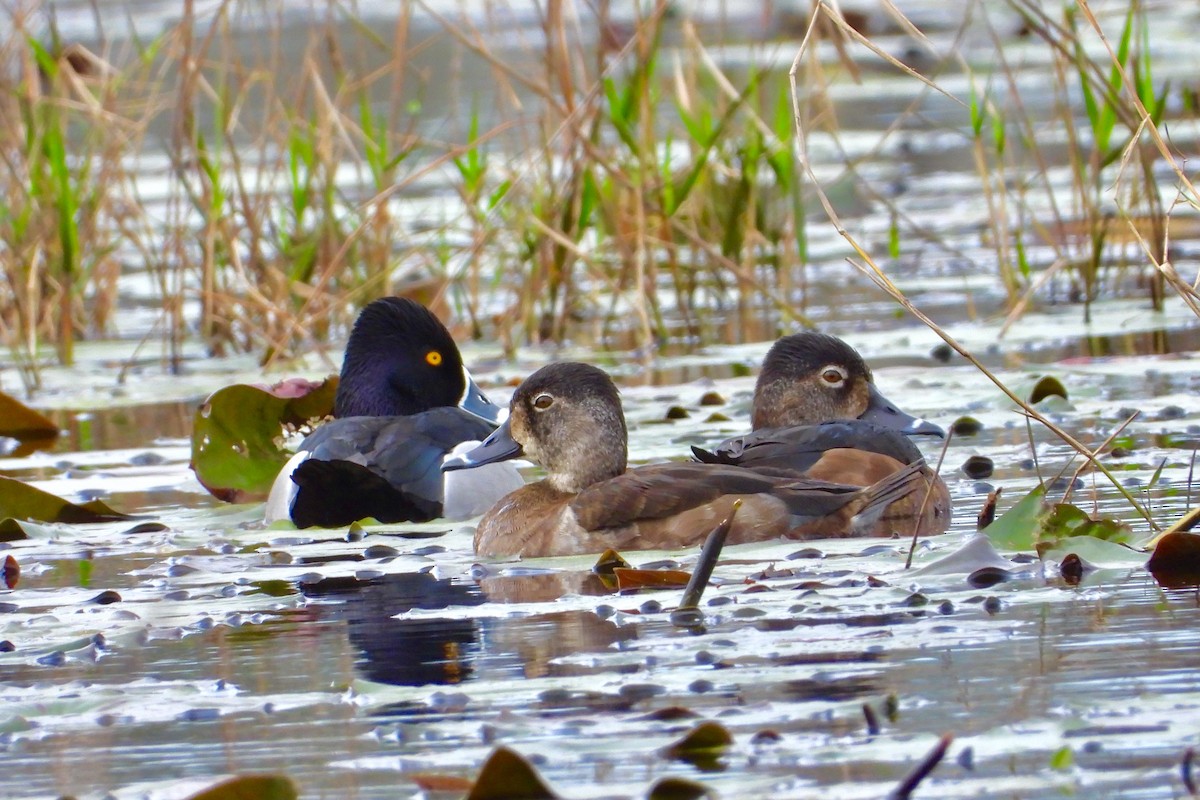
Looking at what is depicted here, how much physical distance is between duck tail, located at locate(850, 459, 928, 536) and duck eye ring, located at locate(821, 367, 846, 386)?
121cm

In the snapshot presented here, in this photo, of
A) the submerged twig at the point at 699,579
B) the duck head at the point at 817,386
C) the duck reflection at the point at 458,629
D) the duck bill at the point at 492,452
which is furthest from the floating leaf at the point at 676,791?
the duck head at the point at 817,386

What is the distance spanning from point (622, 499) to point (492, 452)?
710 mm

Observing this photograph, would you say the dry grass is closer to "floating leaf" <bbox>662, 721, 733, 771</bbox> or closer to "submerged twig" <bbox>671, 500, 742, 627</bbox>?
"submerged twig" <bbox>671, 500, 742, 627</bbox>

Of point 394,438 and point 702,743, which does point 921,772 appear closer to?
point 702,743

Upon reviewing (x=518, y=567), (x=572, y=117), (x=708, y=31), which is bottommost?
(x=518, y=567)

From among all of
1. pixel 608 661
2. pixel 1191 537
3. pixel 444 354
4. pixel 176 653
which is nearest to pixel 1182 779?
pixel 608 661

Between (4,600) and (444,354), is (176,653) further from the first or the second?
(444,354)

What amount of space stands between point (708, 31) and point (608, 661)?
20340 millimetres

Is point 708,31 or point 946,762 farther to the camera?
point 708,31

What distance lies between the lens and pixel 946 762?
2938mm

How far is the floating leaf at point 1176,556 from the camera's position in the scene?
4.17 metres

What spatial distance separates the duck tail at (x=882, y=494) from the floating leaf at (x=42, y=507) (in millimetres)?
2119

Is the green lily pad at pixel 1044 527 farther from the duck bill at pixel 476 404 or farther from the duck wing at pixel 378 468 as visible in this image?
the duck bill at pixel 476 404

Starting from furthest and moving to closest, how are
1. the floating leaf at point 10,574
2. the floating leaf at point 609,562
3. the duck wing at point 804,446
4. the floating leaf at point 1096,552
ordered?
the duck wing at point 804,446, the floating leaf at point 10,574, the floating leaf at point 609,562, the floating leaf at point 1096,552
